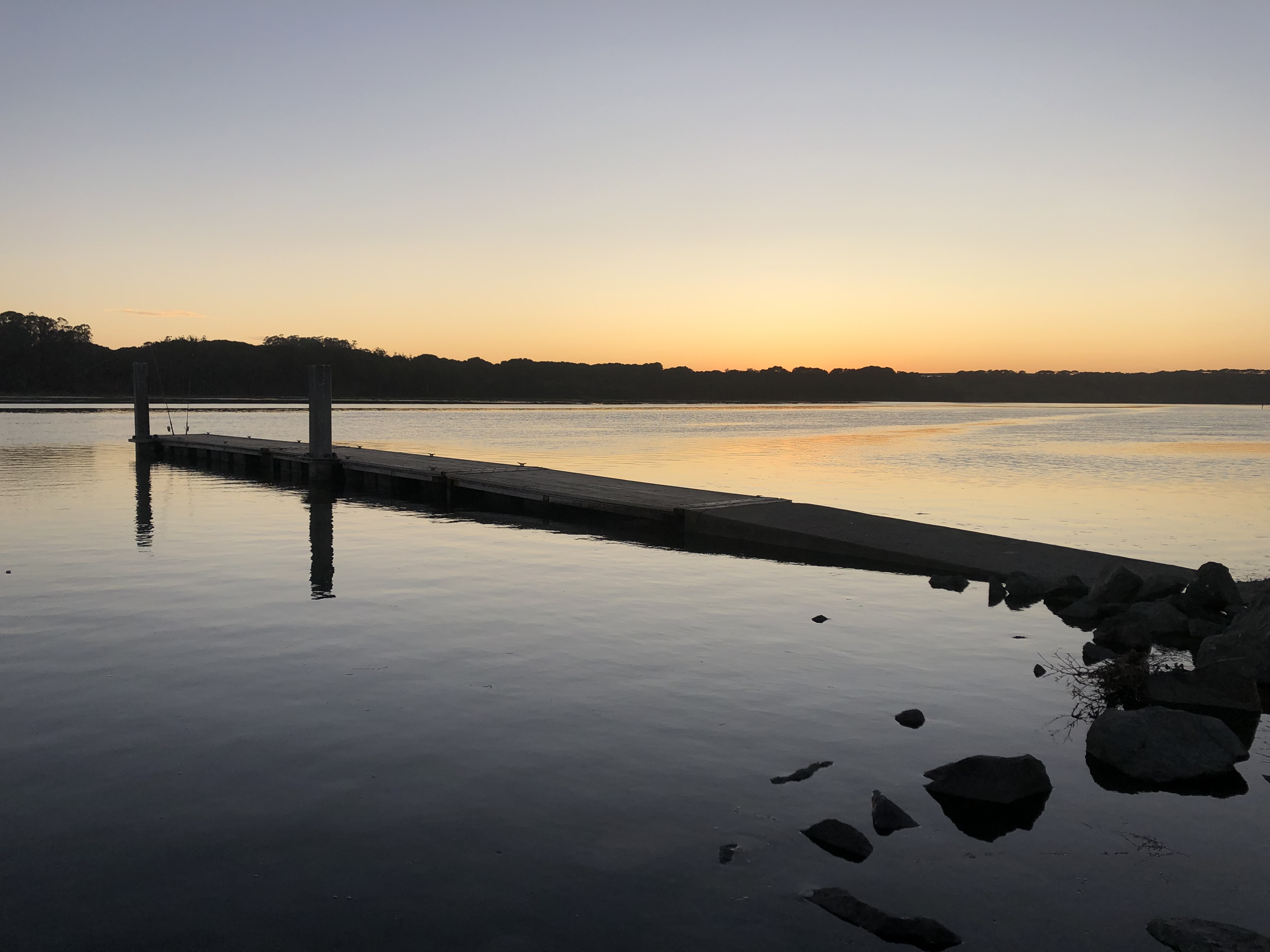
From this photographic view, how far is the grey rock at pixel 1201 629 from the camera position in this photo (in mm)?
10820

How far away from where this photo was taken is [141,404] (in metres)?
39.1

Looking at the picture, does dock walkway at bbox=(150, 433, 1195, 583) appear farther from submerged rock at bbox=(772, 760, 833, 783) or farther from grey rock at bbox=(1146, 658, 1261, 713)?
submerged rock at bbox=(772, 760, 833, 783)

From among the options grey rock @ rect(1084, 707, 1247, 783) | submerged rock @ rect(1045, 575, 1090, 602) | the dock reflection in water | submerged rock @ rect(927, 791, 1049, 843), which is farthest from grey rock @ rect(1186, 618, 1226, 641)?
the dock reflection in water

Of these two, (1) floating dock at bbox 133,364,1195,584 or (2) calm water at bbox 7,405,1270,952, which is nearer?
(2) calm water at bbox 7,405,1270,952

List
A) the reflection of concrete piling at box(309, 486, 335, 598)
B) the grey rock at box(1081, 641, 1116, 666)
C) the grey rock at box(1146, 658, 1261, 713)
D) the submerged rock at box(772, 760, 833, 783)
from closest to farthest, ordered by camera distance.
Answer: the submerged rock at box(772, 760, 833, 783) → the grey rock at box(1146, 658, 1261, 713) → the grey rock at box(1081, 641, 1116, 666) → the reflection of concrete piling at box(309, 486, 335, 598)

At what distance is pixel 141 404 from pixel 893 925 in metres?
40.1

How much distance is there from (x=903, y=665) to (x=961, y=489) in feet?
69.3

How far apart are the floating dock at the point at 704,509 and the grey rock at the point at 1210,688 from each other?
13.9 feet

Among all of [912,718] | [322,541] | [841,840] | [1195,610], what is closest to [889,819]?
[841,840]

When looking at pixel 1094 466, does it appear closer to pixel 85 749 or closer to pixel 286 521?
pixel 286 521

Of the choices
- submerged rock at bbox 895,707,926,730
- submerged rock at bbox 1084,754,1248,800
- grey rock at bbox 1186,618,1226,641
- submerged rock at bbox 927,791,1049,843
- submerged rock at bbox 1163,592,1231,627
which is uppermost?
submerged rock at bbox 1163,592,1231,627

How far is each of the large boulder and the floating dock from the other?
2.90 meters

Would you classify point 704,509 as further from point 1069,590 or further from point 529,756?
point 529,756

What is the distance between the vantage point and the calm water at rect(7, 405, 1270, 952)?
504cm
